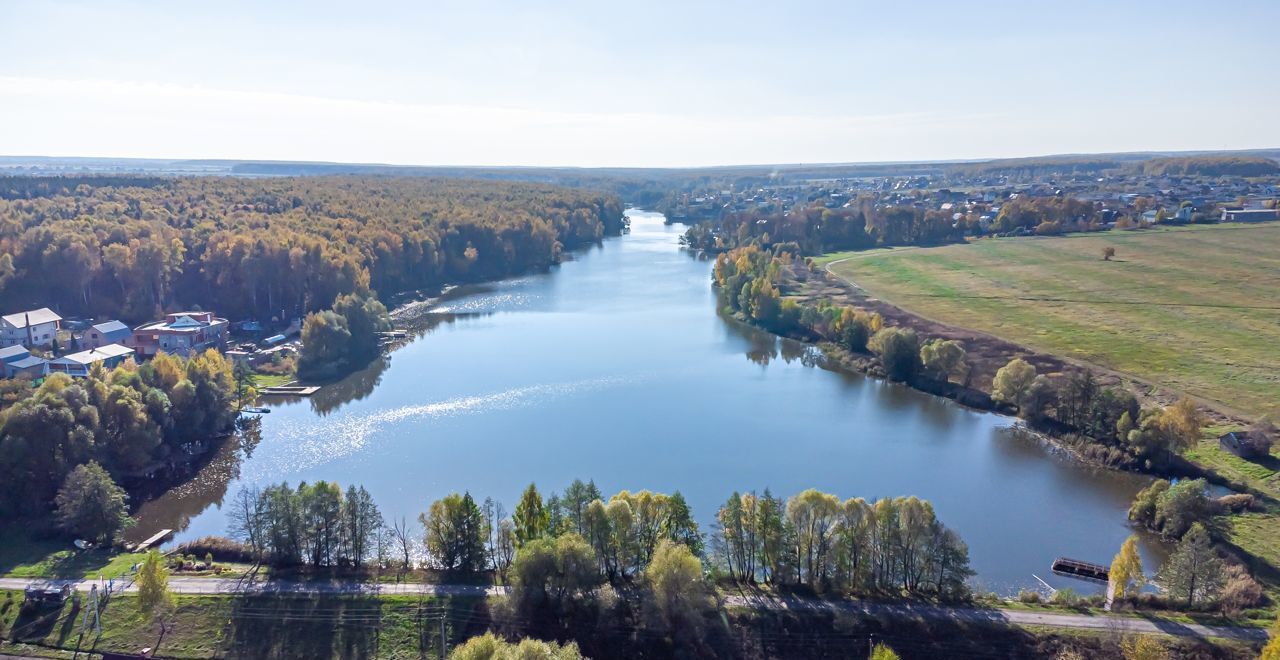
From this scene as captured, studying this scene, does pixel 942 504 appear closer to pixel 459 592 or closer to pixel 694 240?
pixel 459 592

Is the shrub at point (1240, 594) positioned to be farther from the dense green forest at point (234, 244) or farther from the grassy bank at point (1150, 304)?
the dense green forest at point (234, 244)

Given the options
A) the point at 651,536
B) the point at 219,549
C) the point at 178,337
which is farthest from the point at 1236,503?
the point at 178,337

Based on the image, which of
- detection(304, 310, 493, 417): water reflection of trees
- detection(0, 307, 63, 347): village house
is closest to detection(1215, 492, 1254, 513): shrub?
detection(304, 310, 493, 417): water reflection of trees

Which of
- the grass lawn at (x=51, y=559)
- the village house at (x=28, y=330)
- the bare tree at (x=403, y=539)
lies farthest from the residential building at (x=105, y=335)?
the bare tree at (x=403, y=539)

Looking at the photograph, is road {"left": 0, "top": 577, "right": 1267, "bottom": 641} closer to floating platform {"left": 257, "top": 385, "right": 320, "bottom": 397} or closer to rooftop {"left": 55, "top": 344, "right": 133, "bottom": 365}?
rooftop {"left": 55, "top": 344, "right": 133, "bottom": 365}

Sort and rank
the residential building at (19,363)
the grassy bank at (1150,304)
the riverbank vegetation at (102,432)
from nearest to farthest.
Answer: the riverbank vegetation at (102,432)
the grassy bank at (1150,304)
the residential building at (19,363)

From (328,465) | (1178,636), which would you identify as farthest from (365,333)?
(1178,636)
